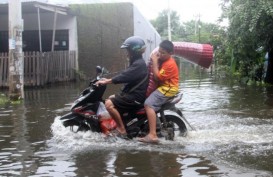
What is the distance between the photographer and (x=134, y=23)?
2659 cm

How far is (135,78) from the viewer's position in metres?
6.98

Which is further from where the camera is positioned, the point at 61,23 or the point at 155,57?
the point at 61,23

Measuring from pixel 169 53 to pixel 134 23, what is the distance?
65.3 feet

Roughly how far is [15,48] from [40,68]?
5428 millimetres

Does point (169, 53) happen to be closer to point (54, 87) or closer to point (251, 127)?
point (251, 127)

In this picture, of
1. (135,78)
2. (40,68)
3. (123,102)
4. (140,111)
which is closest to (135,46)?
(135,78)

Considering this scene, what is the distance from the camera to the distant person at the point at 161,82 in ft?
22.4

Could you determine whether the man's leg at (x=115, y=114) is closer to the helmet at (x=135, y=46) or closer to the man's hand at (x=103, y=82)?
the man's hand at (x=103, y=82)

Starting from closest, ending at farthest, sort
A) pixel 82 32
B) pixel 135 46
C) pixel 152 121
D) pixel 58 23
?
pixel 152 121
pixel 135 46
pixel 58 23
pixel 82 32

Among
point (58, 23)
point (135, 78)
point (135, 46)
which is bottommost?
point (135, 78)

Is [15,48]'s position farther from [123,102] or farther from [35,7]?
[35,7]

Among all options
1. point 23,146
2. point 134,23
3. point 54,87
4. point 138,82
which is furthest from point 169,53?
point 134,23

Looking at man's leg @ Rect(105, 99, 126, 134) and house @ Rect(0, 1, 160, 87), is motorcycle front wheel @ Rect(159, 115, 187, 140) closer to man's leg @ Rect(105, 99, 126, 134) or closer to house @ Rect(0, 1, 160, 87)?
man's leg @ Rect(105, 99, 126, 134)

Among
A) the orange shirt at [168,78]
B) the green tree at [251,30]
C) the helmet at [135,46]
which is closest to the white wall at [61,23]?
the green tree at [251,30]
